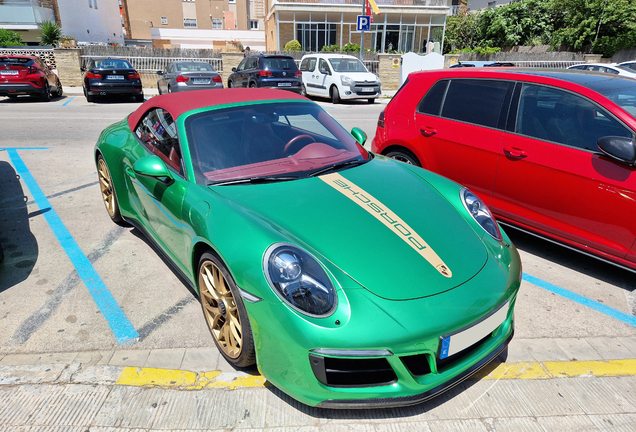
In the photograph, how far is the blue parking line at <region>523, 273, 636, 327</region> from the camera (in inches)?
128

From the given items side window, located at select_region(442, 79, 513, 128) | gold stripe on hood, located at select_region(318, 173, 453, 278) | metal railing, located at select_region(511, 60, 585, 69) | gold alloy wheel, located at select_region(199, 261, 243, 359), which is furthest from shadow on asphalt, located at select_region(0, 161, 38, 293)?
metal railing, located at select_region(511, 60, 585, 69)

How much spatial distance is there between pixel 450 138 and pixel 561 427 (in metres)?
2.90

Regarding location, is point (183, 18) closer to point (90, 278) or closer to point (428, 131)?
point (428, 131)

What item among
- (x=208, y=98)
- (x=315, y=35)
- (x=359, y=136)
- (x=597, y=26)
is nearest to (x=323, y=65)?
(x=359, y=136)

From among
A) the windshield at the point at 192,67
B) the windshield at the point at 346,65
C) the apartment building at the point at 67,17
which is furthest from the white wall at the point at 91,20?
the windshield at the point at 346,65

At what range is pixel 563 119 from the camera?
149 inches

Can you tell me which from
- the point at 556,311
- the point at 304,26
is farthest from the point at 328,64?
the point at 304,26

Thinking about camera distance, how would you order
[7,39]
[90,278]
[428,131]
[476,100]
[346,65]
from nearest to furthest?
[90,278] → [476,100] → [428,131] → [346,65] → [7,39]

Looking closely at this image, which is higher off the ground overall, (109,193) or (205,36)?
(205,36)

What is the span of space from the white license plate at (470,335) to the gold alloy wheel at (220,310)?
1.08 metres

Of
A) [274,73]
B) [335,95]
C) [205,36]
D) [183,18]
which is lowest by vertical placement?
[335,95]

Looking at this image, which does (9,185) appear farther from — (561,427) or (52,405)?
(561,427)

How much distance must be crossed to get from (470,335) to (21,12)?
42271mm

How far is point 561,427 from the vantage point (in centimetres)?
228
